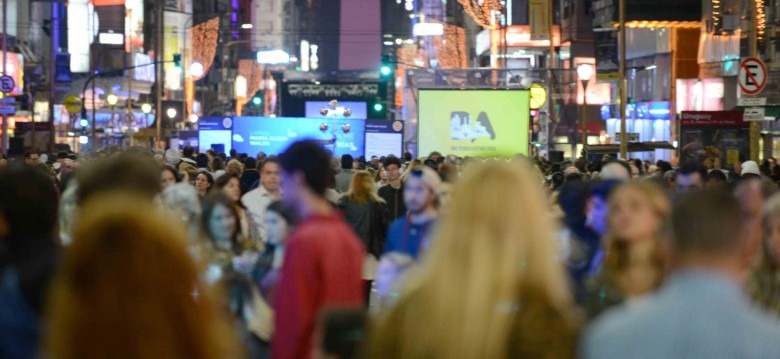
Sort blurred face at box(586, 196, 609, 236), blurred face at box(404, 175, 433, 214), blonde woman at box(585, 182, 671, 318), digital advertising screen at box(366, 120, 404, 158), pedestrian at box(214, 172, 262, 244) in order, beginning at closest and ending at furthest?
1. blonde woman at box(585, 182, 671, 318)
2. pedestrian at box(214, 172, 262, 244)
3. blurred face at box(586, 196, 609, 236)
4. blurred face at box(404, 175, 433, 214)
5. digital advertising screen at box(366, 120, 404, 158)

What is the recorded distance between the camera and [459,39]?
84.6 metres

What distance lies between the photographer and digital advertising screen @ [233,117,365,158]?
1693 inches

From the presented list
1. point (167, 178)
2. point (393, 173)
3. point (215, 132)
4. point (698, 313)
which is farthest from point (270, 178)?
point (215, 132)

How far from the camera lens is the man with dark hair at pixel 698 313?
352 cm

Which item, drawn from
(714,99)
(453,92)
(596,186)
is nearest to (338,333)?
(596,186)

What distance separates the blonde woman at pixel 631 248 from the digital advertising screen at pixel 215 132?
3752cm

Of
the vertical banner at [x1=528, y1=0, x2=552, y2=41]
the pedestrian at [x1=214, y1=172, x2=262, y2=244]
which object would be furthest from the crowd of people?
the vertical banner at [x1=528, y1=0, x2=552, y2=41]

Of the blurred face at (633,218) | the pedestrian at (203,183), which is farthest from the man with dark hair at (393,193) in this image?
the blurred face at (633,218)

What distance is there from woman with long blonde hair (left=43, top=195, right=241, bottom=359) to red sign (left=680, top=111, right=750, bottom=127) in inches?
1173

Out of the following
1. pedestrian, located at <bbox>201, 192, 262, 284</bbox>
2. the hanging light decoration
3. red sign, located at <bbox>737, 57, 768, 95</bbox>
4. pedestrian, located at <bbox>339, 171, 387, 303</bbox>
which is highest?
the hanging light decoration

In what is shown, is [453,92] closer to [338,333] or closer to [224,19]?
[338,333]

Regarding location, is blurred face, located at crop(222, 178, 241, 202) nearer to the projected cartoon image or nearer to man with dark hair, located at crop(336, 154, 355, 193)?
man with dark hair, located at crop(336, 154, 355, 193)

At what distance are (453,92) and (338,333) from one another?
32045mm

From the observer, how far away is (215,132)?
43.8 meters
